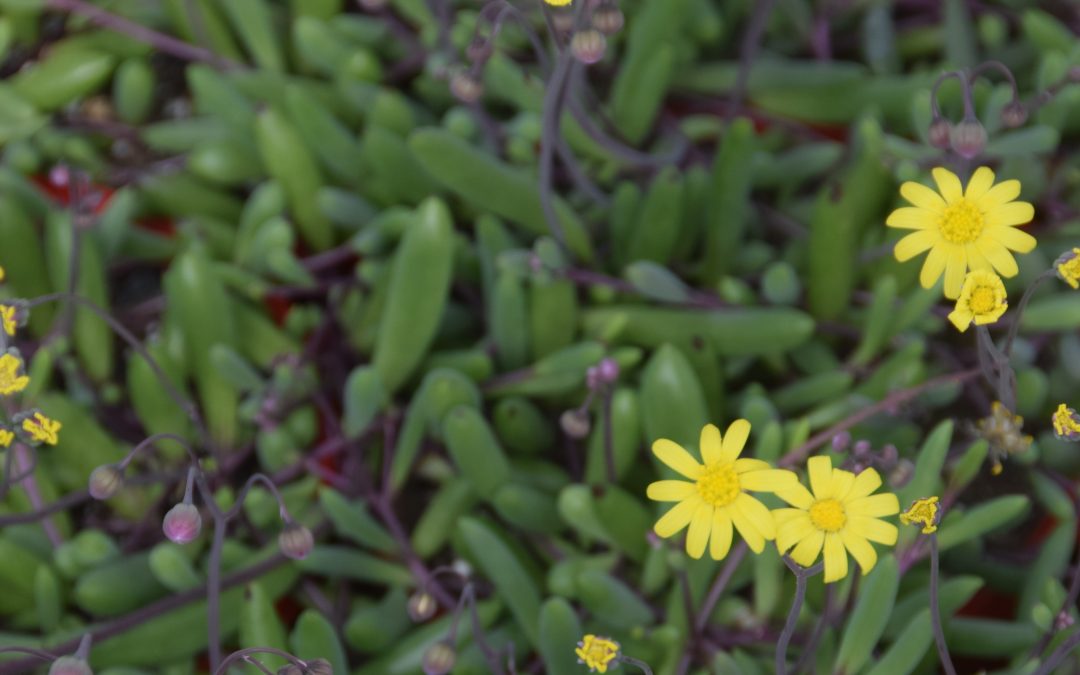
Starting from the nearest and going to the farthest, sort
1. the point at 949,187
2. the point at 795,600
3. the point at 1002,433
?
the point at 795,600 → the point at 949,187 → the point at 1002,433

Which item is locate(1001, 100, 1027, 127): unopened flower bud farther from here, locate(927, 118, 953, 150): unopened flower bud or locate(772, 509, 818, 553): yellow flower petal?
locate(772, 509, 818, 553): yellow flower petal

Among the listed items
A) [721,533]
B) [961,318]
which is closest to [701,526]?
[721,533]

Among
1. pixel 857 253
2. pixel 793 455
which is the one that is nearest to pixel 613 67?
pixel 857 253

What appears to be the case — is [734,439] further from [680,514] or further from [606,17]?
[606,17]

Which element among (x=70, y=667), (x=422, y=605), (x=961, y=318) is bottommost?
(x=422, y=605)

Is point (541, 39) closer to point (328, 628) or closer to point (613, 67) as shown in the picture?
point (613, 67)

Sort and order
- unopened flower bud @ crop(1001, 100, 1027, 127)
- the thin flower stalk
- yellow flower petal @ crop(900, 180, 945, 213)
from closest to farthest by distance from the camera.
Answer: the thin flower stalk < yellow flower petal @ crop(900, 180, 945, 213) < unopened flower bud @ crop(1001, 100, 1027, 127)

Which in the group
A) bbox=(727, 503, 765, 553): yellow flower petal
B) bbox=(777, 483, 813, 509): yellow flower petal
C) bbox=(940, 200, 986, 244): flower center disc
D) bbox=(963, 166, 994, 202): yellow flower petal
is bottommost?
bbox=(727, 503, 765, 553): yellow flower petal

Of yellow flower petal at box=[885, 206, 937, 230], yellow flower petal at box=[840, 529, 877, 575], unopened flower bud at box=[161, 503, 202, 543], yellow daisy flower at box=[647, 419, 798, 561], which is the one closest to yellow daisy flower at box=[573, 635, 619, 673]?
yellow daisy flower at box=[647, 419, 798, 561]
